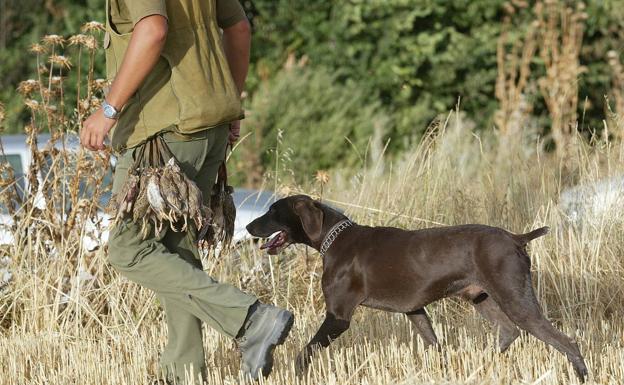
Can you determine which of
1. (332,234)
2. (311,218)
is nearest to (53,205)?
(311,218)

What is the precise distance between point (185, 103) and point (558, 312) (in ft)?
9.26

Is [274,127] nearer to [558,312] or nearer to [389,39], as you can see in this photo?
[389,39]

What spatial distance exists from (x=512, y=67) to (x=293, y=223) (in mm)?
7851

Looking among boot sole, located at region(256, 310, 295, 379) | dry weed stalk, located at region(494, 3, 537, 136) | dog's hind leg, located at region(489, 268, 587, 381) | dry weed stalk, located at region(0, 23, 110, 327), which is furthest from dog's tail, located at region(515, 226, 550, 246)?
dry weed stalk, located at region(494, 3, 537, 136)

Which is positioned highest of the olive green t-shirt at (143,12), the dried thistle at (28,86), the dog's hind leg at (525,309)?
the dried thistle at (28,86)

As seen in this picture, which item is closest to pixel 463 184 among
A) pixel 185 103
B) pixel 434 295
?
pixel 434 295

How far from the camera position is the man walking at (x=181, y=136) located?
4301 mm

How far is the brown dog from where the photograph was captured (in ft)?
15.4

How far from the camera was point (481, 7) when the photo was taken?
13.3m

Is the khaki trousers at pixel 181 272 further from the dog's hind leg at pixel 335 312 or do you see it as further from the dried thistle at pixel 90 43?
the dried thistle at pixel 90 43

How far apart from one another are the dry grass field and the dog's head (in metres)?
0.57

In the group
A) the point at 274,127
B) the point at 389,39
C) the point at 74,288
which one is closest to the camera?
the point at 74,288

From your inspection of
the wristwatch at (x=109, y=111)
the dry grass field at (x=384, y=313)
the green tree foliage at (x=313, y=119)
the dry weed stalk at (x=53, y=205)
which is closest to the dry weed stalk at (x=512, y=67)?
the green tree foliage at (x=313, y=119)

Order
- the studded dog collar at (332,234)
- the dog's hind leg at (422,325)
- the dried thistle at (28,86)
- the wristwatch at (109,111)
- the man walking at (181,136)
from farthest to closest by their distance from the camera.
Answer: the dried thistle at (28,86)
the dog's hind leg at (422,325)
the studded dog collar at (332,234)
the man walking at (181,136)
the wristwatch at (109,111)
